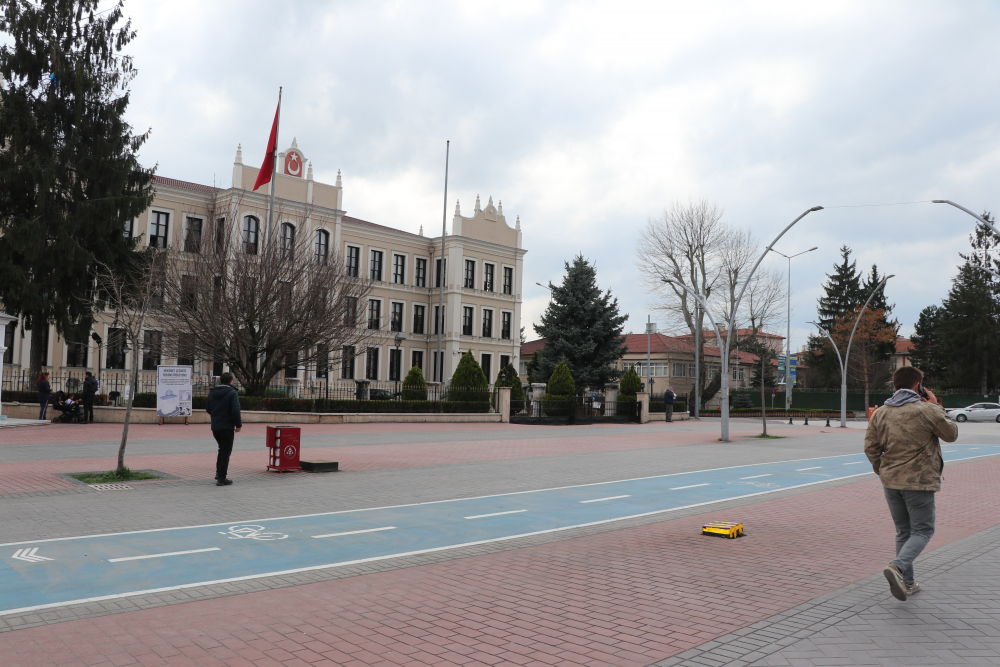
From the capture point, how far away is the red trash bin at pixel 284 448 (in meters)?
13.9

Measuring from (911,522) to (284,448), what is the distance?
10.7 metres

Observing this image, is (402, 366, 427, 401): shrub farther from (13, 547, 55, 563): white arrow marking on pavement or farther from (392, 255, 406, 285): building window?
(13, 547, 55, 563): white arrow marking on pavement

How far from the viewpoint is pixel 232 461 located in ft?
51.3

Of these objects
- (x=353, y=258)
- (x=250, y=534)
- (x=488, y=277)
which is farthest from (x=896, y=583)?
(x=488, y=277)

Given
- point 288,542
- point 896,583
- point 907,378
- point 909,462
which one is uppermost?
point 907,378

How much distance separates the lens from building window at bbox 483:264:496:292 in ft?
204

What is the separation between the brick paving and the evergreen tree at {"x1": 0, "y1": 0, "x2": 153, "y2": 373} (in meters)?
27.8

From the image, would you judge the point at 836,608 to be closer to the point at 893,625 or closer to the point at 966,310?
the point at 893,625

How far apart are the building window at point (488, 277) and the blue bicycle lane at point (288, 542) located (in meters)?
49.4

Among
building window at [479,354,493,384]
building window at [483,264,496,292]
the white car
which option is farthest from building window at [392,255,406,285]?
the white car

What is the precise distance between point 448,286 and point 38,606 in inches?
2155

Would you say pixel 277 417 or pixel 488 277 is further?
pixel 488 277

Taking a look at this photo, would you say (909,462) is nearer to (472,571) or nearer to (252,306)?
(472,571)

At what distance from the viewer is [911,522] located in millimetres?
5996
